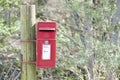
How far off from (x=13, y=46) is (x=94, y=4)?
1.70 meters

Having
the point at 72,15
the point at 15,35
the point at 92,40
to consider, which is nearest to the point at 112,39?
the point at 92,40

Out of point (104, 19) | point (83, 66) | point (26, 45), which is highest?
point (104, 19)

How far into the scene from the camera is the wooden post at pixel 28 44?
127 inches

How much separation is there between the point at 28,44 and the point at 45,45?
0.19m

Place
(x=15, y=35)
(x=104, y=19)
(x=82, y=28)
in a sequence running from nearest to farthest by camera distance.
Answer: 1. (x=104, y=19)
2. (x=82, y=28)
3. (x=15, y=35)

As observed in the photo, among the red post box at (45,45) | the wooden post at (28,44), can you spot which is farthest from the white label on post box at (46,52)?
the wooden post at (28,44)

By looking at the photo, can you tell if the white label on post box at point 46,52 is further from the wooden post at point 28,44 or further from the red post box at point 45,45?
the wooden post at point 28,44

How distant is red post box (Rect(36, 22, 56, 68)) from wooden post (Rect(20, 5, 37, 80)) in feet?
0.36

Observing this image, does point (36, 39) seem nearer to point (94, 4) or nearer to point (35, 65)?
point (35, 65)

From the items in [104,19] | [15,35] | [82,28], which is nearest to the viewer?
[104,19]

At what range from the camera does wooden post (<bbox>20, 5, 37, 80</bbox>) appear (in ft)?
10.6

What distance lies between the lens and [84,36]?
486cm

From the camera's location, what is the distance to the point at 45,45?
3.16 metres

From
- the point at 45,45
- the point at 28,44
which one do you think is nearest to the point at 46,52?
the point at 45,45
